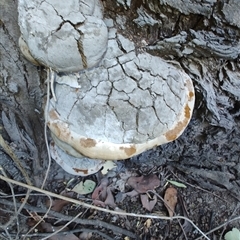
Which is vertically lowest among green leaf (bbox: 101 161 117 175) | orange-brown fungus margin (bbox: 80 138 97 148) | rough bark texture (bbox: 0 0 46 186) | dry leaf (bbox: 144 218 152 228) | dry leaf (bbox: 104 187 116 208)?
dry leaf (bbox: 144 218 152 228)

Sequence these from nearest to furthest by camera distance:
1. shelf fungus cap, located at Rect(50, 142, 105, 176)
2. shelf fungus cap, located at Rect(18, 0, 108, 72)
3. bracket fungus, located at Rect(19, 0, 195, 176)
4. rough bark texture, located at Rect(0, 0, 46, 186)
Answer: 1. shelf fungus cap, located at Rect(18, 0, 108, 72)
2. bracket fungus, located at Rect(19, 0, 195, 176)
3. rough bark texture, located at Rect(0, 0, 46, 186)
4. shelf fungus cap, located at Rect(50, 142, 105, 176)

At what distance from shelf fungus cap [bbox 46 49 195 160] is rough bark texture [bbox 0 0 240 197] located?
125mm

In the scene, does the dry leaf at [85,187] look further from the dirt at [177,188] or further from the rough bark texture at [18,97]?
the rough bark texture at [18,97]

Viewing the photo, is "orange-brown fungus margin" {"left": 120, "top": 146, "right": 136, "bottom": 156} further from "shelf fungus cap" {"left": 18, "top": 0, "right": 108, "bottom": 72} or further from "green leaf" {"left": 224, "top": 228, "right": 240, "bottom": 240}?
"green leaf" {"left": 224, "top": 228, "right": 240, "bottom": 240}

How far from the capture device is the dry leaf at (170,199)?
1975 mm

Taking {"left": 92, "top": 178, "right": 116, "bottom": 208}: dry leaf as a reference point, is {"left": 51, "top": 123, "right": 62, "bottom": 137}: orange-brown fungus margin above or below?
above

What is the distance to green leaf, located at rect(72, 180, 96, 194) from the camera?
6.30ft

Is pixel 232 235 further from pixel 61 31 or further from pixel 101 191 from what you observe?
pixel 61 31

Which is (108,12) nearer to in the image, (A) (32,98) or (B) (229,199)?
(A) (32,98)

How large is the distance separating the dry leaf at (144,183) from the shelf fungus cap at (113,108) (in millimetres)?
873

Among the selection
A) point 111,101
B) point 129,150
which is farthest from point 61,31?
point 129,150

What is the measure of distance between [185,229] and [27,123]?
1.04 metres

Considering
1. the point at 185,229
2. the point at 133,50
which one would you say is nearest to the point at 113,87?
the point at 133,50

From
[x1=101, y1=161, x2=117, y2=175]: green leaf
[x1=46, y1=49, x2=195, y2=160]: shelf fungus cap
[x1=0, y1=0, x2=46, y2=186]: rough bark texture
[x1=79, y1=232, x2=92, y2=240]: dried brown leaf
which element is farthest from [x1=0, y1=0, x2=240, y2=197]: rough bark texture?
[x1=79, y1=232, x2=92, y2=240]: dried brown leaf
